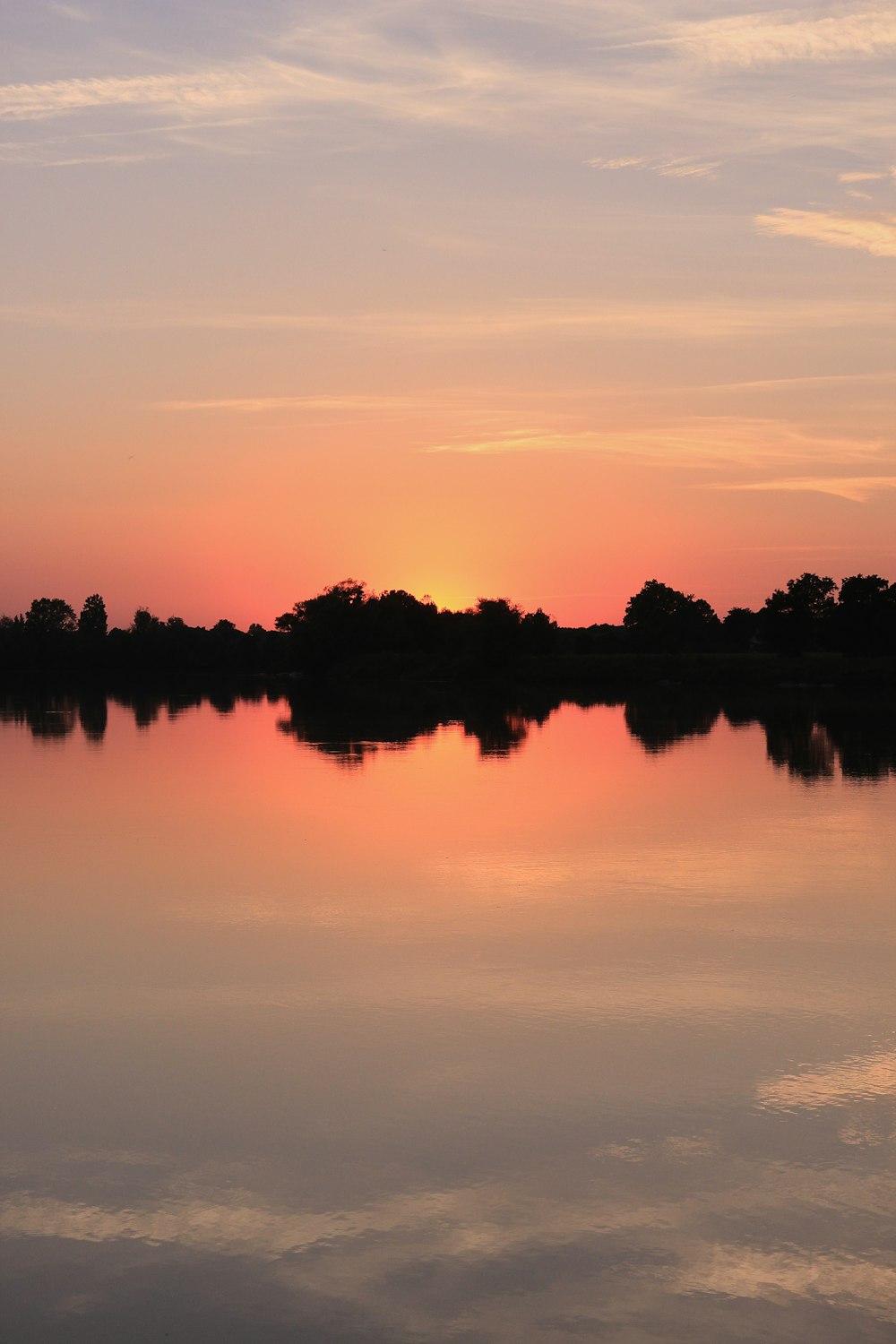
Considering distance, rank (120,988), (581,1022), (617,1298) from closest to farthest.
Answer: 1. (617,1298)
2. (581,1022)
3. (120,988)

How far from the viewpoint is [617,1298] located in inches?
215

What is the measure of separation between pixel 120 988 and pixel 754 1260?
6029mm

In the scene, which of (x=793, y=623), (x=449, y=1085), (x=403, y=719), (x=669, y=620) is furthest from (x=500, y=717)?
(x=669, y=620)

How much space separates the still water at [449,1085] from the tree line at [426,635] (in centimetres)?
8685

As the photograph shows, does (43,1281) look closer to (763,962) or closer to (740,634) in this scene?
(763,962)

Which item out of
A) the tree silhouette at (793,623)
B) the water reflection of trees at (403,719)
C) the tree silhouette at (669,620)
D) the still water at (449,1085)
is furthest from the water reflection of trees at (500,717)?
the tree silhouette at (669,620)

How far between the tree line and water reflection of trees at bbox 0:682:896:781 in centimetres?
2652

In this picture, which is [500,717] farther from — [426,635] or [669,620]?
[669,620]

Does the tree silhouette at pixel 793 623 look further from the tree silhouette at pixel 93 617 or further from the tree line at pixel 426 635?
the tree silhouette at pixel 93 617

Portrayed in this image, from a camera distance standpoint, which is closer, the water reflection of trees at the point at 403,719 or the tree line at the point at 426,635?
the water reflection of trees at the point at 403,719

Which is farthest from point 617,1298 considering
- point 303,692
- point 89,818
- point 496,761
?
point 303,692

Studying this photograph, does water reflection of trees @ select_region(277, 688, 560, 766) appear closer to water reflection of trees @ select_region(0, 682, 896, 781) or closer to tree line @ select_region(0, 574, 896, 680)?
water reflection of trees @ select_region(0, 682, 896, 781)

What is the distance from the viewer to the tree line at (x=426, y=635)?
103 metres

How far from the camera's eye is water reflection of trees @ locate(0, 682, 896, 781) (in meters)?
33.2
